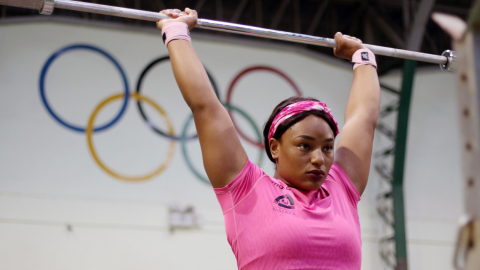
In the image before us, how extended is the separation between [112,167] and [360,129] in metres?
4.28

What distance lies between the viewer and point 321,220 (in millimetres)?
1521

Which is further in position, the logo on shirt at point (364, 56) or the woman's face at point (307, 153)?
the logo on shirt at point (364, 56)

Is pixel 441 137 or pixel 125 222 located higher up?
pixel 441 137

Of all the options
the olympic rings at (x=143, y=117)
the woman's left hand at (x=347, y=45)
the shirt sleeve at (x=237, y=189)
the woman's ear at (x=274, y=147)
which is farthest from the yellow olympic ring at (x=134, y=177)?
the shirt sleeve at (x=237, y=189)

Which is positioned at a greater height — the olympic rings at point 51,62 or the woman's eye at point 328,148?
the olympic rings at point 51,62

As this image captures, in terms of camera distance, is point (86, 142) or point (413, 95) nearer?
point (86, 142)

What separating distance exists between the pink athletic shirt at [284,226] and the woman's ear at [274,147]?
0.43ft

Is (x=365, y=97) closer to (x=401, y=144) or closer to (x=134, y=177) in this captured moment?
(x=134, y=177)

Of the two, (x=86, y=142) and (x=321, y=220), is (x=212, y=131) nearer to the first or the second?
(x=321, y=220)

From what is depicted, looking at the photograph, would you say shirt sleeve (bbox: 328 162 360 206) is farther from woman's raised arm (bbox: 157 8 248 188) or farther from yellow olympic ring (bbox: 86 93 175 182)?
yellow olympic ring (bbox: 86 93 175 182)

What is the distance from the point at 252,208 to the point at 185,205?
441cm

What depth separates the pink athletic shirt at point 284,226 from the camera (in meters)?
1.44

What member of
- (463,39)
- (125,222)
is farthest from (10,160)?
(463,39)

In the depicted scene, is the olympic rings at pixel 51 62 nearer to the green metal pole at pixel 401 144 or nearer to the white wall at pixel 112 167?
the white wall at pixel 112 167
